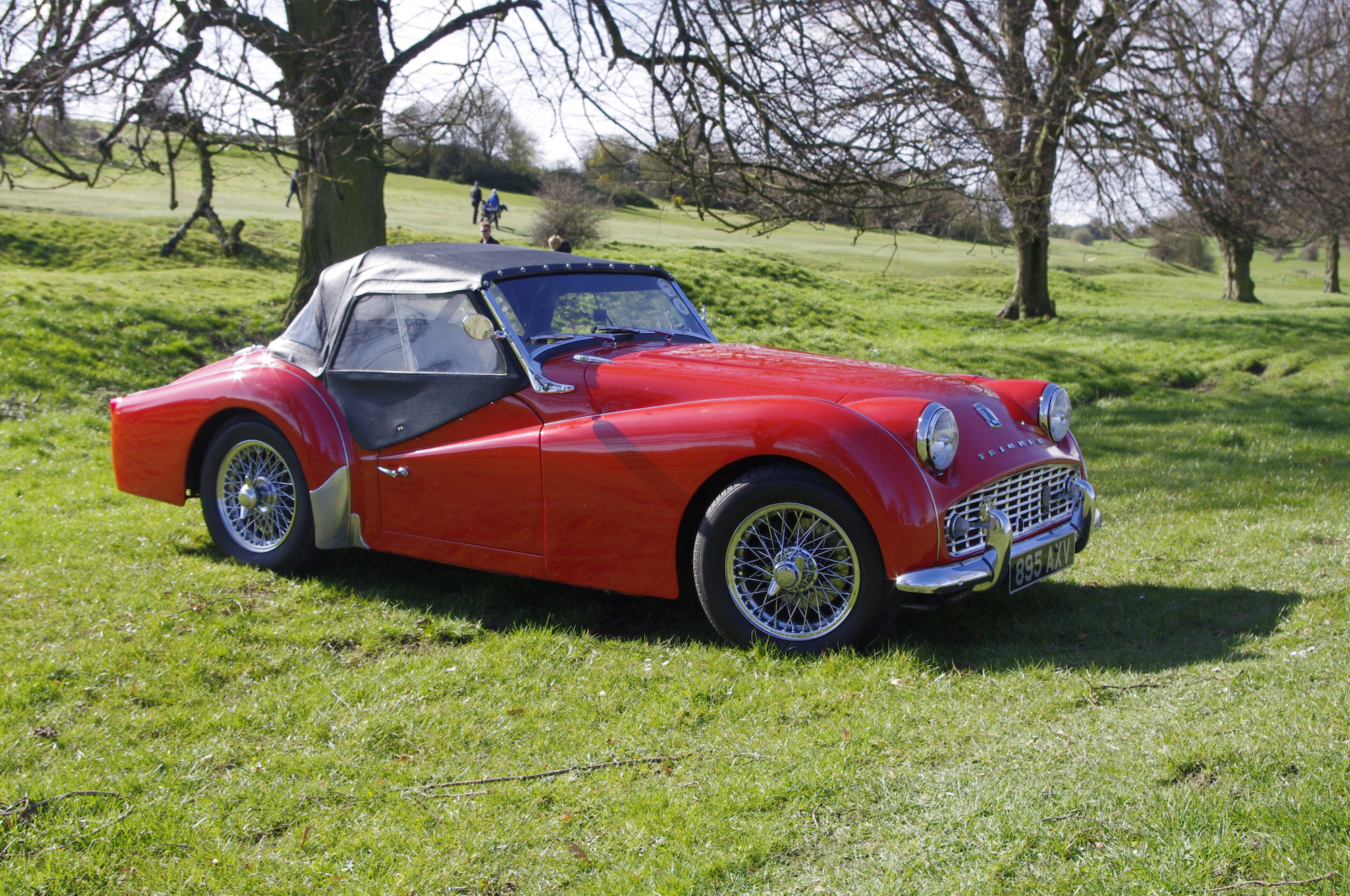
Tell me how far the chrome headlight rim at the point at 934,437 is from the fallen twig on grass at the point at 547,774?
1.60m

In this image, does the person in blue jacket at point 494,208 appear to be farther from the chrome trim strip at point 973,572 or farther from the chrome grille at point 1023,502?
the chrome trim strip at point 973,572

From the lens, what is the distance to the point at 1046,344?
58.6 ft

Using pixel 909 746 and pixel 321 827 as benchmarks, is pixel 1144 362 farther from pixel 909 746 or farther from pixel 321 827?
pixel 321 827

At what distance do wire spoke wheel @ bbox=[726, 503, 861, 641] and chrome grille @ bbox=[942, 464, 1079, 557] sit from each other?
460mm

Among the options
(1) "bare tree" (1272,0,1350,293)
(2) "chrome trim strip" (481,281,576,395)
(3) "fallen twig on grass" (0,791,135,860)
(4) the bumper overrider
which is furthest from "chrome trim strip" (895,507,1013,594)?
(1) "bare tree" (1272,0,1350,293)

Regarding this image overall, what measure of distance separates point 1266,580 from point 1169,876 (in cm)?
326

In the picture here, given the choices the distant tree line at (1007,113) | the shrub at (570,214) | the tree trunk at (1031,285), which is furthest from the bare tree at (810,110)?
the shrub at (570,214)

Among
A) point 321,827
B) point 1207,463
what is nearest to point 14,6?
point 321,827

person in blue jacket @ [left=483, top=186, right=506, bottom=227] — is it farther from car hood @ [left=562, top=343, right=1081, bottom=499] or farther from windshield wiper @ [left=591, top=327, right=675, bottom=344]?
car hood @ [left=562, top=343, right=1081, bottom=499]

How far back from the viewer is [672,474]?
14.7 ft

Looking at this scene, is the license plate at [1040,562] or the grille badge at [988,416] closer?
the license plate at [1040,562]

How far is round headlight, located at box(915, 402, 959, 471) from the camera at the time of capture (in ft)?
13.6

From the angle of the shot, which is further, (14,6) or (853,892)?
(14,6)

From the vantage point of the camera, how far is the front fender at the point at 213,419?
18.1 feet
